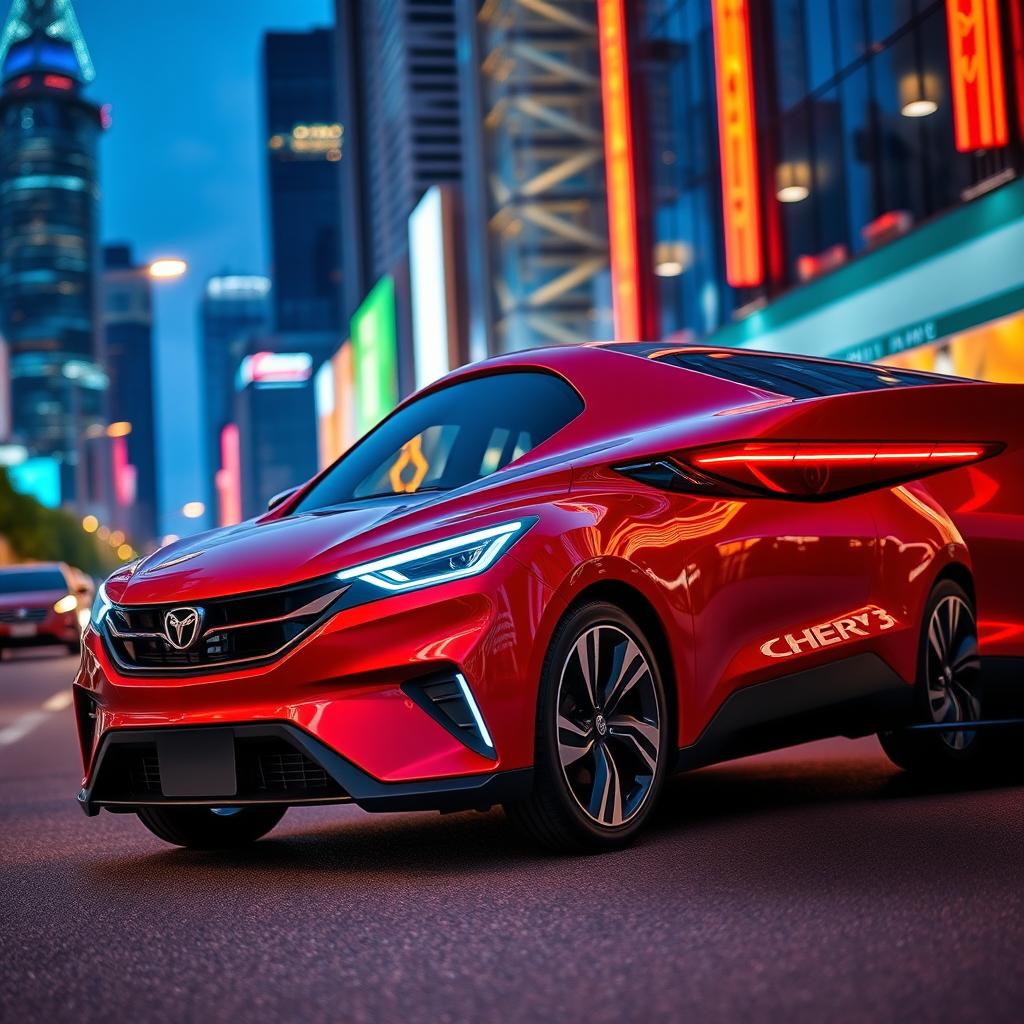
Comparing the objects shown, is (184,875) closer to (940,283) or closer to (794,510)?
(794,510)

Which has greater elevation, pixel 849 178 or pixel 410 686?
pixel 849 178

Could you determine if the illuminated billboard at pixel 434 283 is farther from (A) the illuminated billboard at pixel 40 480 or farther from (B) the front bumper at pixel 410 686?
(A) the illuminated billboard at pixel 40 480

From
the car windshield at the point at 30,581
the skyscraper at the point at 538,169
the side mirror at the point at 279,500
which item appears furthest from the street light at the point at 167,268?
the skyscraper at the point at 538,169

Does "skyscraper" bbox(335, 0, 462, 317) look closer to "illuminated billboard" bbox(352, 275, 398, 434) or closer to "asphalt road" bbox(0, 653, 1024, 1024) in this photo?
"illuminated billboard" bbox(352, 275, 398, 434)

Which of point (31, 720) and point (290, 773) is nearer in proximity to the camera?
point (290, 773)

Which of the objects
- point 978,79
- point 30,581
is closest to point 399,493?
point 978,79

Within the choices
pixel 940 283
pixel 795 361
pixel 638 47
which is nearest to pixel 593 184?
pixel 638 47

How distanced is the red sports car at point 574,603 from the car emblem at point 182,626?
11mm

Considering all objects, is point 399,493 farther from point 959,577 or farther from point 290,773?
point 959,577

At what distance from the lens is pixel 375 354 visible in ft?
326

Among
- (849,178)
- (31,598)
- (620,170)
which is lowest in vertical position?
(31,598)

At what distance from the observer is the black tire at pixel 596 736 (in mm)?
Answer: 4965

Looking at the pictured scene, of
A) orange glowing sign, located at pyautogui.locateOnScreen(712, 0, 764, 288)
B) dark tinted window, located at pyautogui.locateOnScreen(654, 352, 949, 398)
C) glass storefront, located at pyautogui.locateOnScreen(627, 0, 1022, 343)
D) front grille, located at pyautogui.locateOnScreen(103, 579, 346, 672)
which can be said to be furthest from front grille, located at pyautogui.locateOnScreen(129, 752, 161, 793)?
orange glowing sign, located at pyautogui.locateOnScreen(712, 0, 764, 288)

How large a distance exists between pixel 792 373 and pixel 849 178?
834 inches
